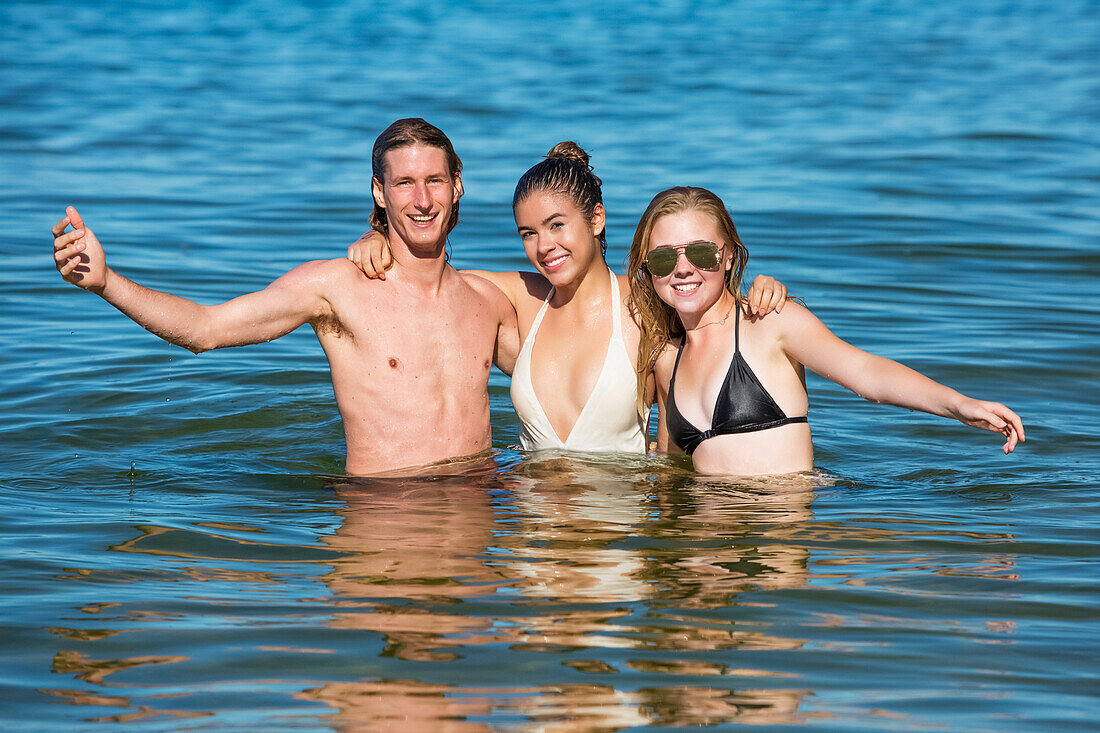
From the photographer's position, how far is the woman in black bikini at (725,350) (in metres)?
5.65

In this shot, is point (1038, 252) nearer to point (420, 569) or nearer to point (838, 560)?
point (838, 560)

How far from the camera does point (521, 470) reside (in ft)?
20.0

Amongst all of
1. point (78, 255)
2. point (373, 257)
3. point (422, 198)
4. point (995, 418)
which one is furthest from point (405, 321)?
point (995, 418)

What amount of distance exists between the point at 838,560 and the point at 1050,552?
3.02ft

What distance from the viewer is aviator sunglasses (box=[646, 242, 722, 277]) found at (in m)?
5.60

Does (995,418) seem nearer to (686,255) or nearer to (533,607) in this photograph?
(686,255)

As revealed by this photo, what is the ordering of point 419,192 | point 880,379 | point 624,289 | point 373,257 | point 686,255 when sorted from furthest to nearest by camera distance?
point 624,289 < point 373,257 < point 419,192 < point 686,255 < point 880,379

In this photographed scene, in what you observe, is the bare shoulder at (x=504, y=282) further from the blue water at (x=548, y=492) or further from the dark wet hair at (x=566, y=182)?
Result: the blue water at (x=548, y=492)

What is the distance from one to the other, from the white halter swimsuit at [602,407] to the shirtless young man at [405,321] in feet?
0.79

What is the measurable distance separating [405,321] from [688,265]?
1.46 metres

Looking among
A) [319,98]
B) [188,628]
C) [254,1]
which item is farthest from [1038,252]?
[254,1]

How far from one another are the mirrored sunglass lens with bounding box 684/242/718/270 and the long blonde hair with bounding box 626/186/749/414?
0.16 metres

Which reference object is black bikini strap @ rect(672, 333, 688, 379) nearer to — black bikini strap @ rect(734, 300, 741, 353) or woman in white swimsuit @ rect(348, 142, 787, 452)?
woman in white swimsuit @ rect(348, 142, 787, 452)

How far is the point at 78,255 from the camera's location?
Answer: 4895 mm
